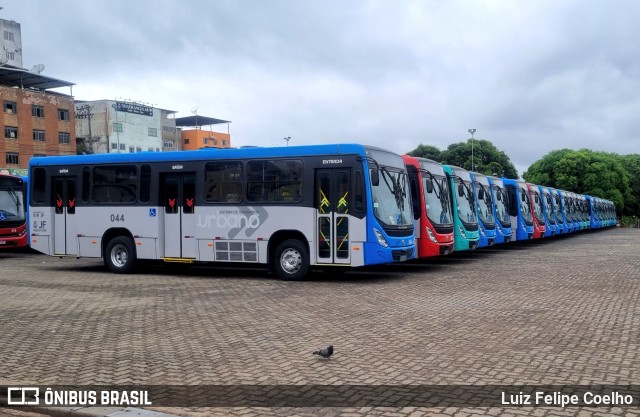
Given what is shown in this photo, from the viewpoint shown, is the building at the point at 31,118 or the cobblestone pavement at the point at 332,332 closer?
the cobblestone pavement at the point at 332,332

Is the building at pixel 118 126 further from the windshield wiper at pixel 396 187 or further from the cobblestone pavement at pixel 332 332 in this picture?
the cobblestone pavement at pixel 332 332

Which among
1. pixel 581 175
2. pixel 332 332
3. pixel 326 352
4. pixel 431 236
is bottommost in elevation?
pixel 332 332

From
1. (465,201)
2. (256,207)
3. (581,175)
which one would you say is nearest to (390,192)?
(256,207)

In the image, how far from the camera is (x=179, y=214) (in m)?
17.1

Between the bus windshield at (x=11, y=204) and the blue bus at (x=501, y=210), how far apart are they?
59.9ft

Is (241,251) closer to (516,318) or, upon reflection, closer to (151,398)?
(516,318)

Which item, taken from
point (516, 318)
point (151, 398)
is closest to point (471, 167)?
point (516, 318)

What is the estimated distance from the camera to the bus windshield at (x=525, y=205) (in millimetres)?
29545

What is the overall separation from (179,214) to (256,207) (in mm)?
2535

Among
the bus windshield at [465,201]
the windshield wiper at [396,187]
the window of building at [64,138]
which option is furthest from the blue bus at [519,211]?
the window of building at [64,138]

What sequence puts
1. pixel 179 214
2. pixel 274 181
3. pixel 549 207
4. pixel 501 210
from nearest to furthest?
1. pixel 274 181
2. pixel 179 214
3. pixel 501 210
4. pixel 549 207

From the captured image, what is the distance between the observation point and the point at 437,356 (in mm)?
7129

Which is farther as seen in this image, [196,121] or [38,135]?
[196,121]

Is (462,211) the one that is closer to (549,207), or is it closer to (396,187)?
(396,187)
